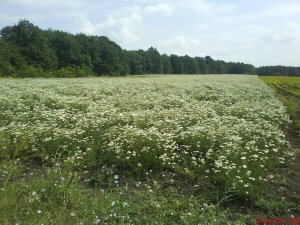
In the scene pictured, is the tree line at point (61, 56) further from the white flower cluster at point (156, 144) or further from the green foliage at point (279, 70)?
the white flower cluster at point (156, 144)

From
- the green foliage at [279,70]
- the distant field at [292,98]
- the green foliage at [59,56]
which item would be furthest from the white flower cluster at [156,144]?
the green foliage at [279,70]

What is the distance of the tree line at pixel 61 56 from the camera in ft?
182

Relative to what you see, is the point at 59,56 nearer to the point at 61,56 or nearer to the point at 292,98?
the point at 61,56

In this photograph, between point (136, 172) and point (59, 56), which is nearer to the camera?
point (136, 172)

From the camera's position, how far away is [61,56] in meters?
70.5

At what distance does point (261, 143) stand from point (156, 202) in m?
4.50

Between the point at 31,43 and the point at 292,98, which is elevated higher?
the point at 31,43

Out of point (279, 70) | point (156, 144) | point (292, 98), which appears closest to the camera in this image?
point (156, 144)

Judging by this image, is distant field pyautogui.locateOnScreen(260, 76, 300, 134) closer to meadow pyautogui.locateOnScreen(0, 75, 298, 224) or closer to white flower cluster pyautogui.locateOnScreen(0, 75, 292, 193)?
white flower cluster pyautogui.locateOnScreen(0, 75, 292, 193)

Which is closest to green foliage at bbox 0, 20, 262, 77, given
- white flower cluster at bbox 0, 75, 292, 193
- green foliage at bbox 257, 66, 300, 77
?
green foliage at bbox 257, 66, 300, 77

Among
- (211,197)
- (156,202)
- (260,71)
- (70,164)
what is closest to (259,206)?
(211,197)

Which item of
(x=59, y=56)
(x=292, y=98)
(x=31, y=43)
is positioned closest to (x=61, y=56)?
(x=59, y=56)

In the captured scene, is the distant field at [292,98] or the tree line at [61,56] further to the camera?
the tree line at [61,56]

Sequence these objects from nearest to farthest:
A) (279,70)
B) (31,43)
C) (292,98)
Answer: (292,98)
(31,43)
(279,70)
